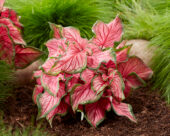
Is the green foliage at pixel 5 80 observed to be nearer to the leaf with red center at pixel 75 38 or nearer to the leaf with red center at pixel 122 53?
the leaf with red center at pixel 75 38

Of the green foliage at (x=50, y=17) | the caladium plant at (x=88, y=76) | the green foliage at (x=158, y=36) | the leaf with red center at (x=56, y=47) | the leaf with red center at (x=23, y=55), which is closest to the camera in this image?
the caladium plant at (x=88, y=76)

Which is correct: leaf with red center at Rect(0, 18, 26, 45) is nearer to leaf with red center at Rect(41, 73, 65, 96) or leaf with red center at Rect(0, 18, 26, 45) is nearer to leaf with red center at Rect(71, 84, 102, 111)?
leaf with red center at Rect(41, 73, 65, 96)

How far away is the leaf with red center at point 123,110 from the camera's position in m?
1.51

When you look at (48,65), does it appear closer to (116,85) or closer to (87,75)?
(87,75)

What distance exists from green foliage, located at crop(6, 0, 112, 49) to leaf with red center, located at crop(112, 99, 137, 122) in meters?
0.86

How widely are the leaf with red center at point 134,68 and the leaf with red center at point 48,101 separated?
383mm

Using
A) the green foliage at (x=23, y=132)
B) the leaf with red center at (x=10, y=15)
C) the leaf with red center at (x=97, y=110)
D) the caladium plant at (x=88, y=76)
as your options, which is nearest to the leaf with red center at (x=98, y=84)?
A: the caladium plant at (x=88, y=76)

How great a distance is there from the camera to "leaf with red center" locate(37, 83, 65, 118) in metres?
1.50

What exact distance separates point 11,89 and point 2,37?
13.8 inches

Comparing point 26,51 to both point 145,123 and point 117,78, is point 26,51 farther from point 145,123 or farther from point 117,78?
point 145,123

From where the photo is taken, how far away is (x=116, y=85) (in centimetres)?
150

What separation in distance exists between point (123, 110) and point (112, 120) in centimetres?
12

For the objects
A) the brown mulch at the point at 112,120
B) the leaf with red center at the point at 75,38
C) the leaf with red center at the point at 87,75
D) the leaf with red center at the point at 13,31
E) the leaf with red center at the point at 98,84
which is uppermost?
the leaf with red center at the point at 75,38

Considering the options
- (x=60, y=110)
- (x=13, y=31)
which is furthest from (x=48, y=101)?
(x=13, y=31)
